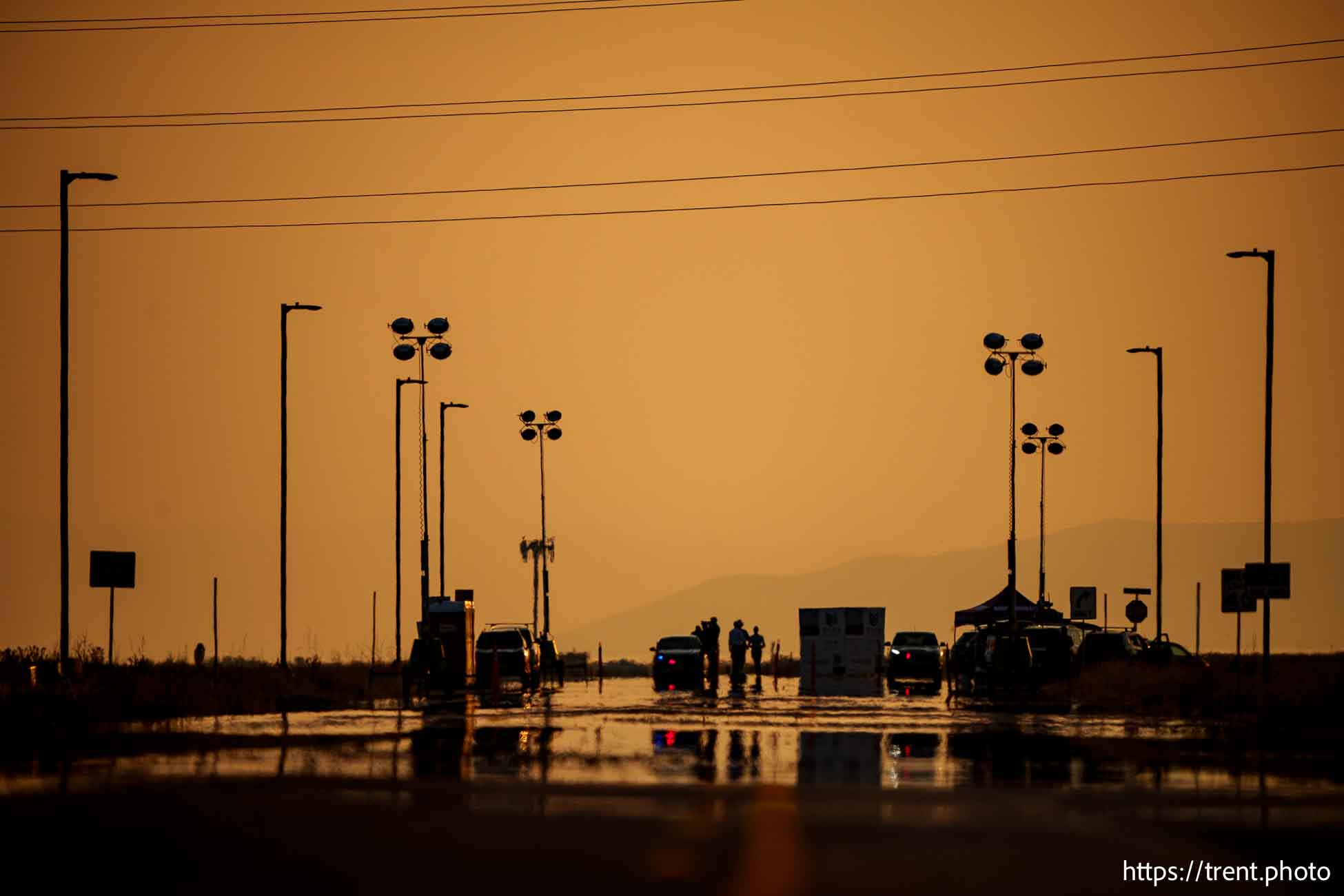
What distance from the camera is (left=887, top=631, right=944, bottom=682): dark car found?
66562 millimetres

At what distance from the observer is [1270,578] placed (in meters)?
45.1

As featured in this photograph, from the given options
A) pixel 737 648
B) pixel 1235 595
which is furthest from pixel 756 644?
pixel 1235 595

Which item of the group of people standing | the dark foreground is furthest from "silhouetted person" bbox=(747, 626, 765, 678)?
the dark foreground

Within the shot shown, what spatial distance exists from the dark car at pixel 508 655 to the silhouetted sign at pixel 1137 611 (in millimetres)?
19054

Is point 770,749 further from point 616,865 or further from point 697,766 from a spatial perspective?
point 616,865

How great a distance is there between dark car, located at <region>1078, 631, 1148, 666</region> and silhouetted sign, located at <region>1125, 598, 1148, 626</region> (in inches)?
169

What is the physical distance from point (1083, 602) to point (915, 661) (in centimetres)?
630

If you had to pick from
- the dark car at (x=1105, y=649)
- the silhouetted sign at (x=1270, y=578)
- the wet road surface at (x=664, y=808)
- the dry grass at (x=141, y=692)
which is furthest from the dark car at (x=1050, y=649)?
the wet road surface at (x=664, y=808)

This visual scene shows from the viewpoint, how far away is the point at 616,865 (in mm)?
14844

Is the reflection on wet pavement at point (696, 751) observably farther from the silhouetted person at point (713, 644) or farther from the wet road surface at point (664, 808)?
the silhouetted person at point (713, 644)

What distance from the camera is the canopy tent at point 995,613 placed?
78.8 m

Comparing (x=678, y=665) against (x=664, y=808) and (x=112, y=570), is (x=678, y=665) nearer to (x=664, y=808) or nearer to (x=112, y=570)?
(x=112, y=570)

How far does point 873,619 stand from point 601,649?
29.0ft

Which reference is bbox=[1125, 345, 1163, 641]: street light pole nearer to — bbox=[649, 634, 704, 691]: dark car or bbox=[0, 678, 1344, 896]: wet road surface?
bbox=[649, 634, 704, 691]: dark car
